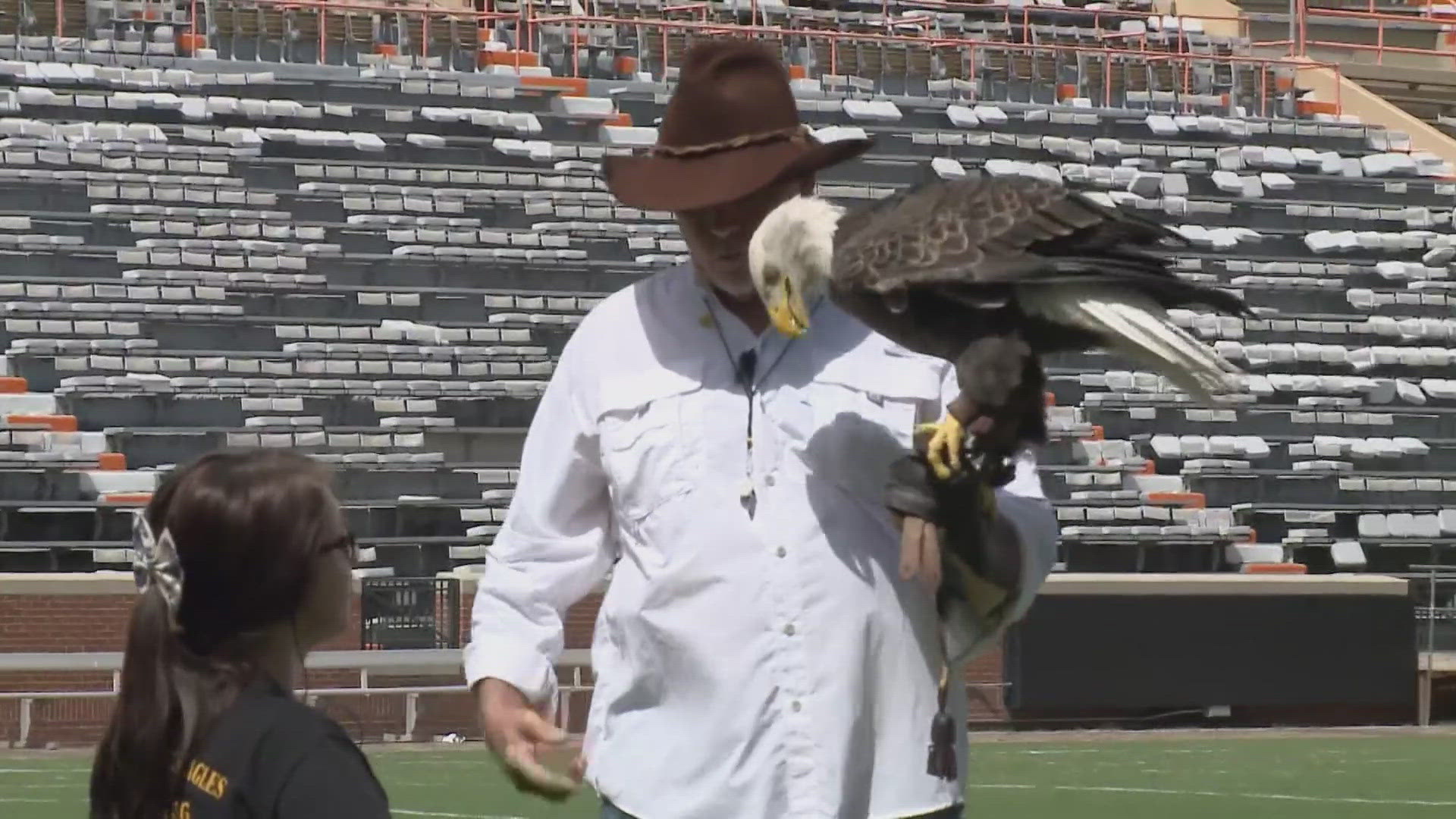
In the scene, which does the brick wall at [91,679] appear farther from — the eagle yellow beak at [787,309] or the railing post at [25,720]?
the eagle yellow beak at [787,309]

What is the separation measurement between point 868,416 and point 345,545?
0.86m

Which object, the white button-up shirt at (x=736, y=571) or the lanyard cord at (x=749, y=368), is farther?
the lanyard cord at (x=749, y=368)

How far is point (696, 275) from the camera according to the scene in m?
3.38

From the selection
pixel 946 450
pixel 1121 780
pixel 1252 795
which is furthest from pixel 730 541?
pixel 1121 780

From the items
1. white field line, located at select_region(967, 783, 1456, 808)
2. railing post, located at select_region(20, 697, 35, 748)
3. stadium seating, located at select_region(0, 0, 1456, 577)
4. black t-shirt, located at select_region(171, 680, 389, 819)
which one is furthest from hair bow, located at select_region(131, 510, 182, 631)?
stadium seating, located at select_region(0, 0, 1456, 577)

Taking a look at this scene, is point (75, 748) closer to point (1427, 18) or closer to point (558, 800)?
point (558, 800)

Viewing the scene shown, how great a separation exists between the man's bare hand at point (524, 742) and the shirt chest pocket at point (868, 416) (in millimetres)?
474

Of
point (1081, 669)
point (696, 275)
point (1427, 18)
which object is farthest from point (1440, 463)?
point (696, 275)

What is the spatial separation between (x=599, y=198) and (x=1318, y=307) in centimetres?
566

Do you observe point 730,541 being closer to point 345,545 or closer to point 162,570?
point 345,545

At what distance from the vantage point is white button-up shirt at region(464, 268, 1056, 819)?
10.3 feet

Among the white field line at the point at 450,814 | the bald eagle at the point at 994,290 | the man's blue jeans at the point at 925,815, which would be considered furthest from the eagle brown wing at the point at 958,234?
the white field line at the point at 450,814

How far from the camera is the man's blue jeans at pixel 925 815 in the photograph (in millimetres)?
3127

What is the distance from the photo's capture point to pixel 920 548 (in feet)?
9.71
